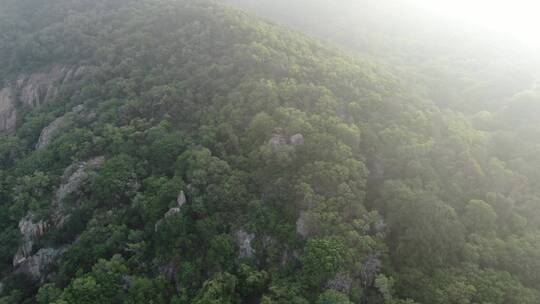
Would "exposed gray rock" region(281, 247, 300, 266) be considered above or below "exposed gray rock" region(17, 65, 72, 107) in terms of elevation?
above

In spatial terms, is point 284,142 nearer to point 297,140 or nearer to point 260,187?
point 297,140

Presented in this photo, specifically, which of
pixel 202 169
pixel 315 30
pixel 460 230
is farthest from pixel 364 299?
pixel 315 30

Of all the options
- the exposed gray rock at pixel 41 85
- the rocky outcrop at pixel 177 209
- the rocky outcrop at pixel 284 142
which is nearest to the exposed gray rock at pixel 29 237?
the rocky outcrop at pixel 177 209

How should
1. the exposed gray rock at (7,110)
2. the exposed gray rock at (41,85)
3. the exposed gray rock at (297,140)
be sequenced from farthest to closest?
the exposed gray rock at (41,85) → the exposed gray rock at (7,110) → the exposed gray rock at (297,140)

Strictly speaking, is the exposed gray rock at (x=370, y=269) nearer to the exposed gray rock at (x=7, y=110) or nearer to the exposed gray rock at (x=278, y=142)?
the exposed gray rock at (x=278, y=142)

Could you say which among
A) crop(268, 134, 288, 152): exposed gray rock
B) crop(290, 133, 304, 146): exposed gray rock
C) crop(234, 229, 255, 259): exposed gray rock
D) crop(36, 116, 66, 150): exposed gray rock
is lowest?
crop(36, 116, 66, 150): exposed gray rock

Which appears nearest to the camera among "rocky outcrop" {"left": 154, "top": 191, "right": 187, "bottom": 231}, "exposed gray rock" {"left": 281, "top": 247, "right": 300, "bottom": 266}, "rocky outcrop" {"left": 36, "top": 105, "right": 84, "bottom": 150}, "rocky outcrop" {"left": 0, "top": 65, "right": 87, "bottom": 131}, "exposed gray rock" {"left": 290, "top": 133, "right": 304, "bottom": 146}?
"exposed gray rock" {"left": 281, "top": 247, "right": 300, "bottom": 266}

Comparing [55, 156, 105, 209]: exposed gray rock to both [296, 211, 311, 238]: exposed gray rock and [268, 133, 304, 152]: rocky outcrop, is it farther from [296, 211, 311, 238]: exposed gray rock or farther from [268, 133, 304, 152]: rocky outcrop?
[296, 211, 311, 238]: exposed gray rock

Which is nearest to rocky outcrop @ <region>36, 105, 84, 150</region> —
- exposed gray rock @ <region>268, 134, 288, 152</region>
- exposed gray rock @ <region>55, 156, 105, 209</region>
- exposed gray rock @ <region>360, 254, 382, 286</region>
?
exposed gray rock @ <region>55, 156, 105, 209</region>

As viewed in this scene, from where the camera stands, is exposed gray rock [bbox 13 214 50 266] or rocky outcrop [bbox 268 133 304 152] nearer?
exposed gray rock [bbox 13 214 50 266]
